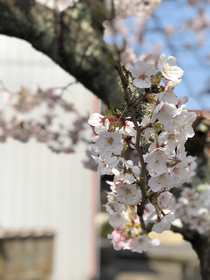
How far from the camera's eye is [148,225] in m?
0.88

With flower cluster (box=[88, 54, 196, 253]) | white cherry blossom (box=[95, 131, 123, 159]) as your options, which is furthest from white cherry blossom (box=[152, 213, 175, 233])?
white cherry blossom (box=[95, 131, 123, 159])

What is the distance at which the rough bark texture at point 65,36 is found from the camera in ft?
3.38

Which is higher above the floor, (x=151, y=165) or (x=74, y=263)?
(x=151, y=165)

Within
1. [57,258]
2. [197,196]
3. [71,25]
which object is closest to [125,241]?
[197,196]

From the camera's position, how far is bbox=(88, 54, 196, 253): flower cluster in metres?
0.45

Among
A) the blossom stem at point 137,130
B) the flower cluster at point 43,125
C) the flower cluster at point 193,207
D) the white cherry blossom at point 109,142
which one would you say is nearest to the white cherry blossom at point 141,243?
the blossom stem at point 137,130

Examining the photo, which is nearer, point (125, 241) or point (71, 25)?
point (125, 241)

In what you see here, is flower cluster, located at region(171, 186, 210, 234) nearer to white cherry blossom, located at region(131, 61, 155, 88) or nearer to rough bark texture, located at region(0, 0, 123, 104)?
rough bark texture, located at region(0, 0, 123, 104)

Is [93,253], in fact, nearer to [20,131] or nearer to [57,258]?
[57,258]

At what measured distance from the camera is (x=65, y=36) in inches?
41.8

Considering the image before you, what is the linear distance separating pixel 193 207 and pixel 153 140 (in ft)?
2.66

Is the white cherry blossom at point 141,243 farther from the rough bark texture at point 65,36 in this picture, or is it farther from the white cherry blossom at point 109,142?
the rough bark texture at point 65,36

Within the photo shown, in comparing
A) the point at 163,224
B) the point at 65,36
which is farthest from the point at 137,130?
the point at 65,36

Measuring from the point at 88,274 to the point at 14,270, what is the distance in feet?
4.97
